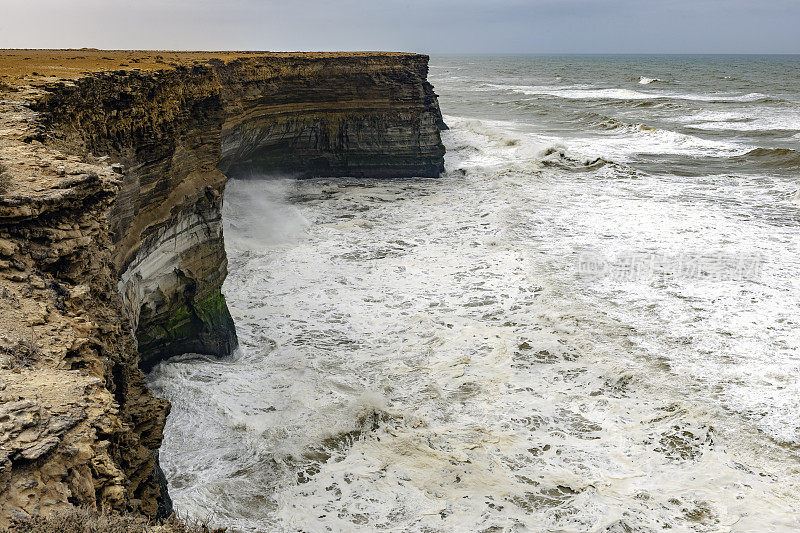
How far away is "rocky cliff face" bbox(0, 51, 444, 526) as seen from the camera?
9.78ft

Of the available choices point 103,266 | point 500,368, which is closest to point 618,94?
point 500,368

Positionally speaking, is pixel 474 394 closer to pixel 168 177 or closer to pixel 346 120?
pixel 168 177

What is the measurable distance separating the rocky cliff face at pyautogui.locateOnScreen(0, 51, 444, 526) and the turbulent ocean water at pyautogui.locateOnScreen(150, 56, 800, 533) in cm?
144

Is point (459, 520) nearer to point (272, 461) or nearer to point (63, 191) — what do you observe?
point (272, 461)

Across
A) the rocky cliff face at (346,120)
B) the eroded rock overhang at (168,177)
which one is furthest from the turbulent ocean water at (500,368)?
the rocky cliff face at (346,120)

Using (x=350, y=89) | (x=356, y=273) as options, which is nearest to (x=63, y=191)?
(x=356, y=273)

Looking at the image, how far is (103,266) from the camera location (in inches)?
187

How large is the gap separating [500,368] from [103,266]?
20.1 ft

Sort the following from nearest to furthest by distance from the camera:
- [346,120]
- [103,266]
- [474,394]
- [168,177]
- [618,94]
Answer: [103,266]
[168,177]
[474,394]
[346,120]
[618,94]

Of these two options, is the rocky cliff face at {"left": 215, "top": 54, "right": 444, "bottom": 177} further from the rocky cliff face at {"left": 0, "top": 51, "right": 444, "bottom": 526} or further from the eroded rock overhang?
the rocky cliff face at {"left": 0, "top": 51, "right": 444, "bottom": 526}

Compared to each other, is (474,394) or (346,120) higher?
(346,120)

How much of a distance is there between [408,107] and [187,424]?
618 inches

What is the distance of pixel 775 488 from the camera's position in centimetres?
700

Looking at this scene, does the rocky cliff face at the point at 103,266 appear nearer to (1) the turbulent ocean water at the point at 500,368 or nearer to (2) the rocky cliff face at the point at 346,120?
(1) the turbulent ocean water at the point at 500,368
